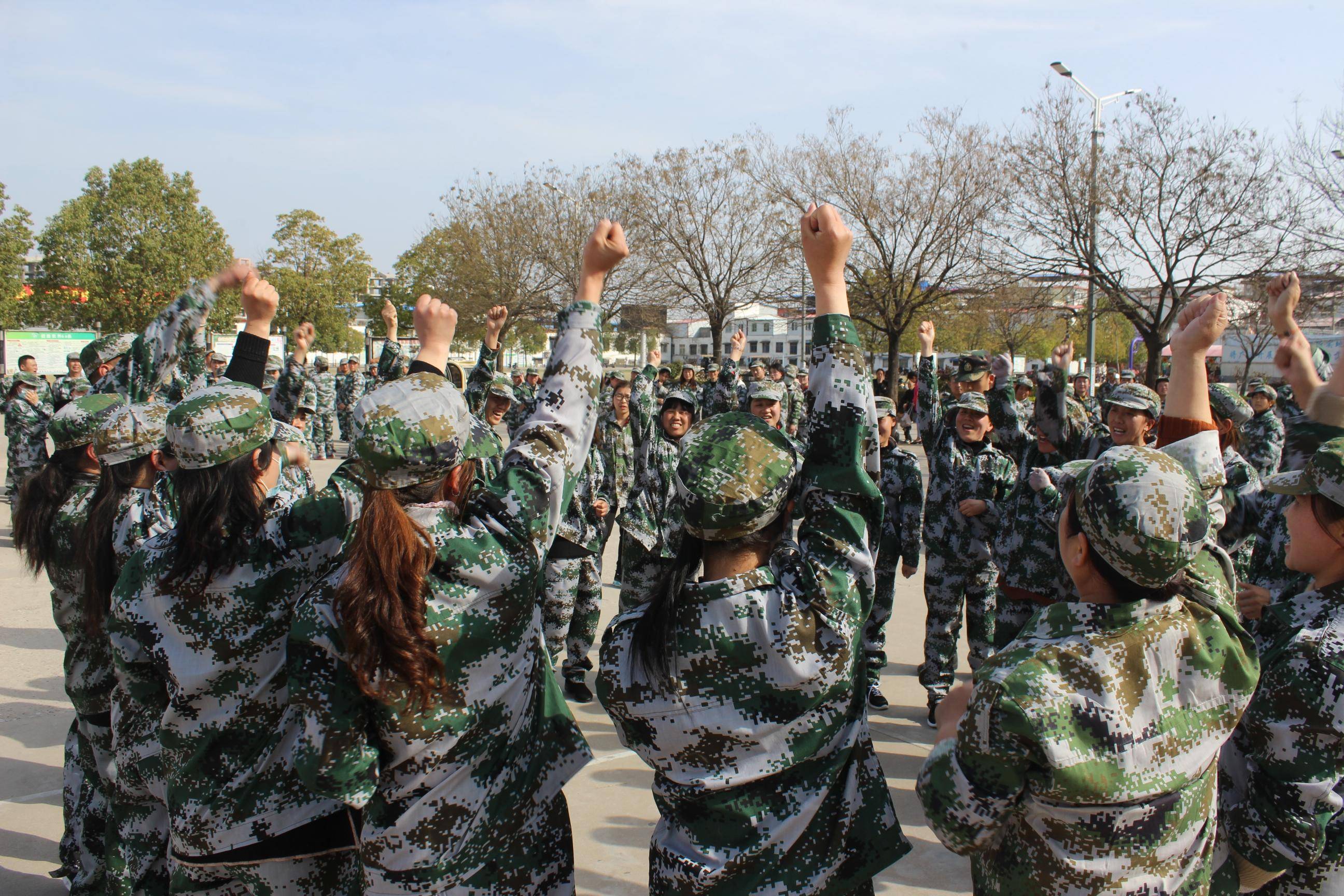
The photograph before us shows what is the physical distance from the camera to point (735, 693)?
71.5 inches

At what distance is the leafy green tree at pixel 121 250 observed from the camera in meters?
32.6

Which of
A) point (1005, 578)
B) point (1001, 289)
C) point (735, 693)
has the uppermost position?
point (1001, 289)

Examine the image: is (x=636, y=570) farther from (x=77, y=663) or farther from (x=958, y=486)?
(x=77, y=663)

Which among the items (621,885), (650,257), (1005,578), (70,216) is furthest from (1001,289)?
(70,216)

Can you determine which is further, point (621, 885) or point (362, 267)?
point (362, 267)

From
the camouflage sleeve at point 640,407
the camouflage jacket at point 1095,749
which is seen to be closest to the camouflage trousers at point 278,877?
the camouflage jacket at point 1095,749

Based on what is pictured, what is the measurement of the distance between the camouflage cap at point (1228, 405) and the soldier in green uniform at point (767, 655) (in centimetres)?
403

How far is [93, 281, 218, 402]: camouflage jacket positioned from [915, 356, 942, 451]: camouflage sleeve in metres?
3.74

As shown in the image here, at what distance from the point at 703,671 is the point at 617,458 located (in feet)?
17.0

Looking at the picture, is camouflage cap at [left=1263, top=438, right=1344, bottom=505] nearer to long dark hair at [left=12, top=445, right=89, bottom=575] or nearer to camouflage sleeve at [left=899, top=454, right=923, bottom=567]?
camouflage sleeve at [left=899, top=454, right=923, bottom=567]

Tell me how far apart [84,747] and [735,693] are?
2.92m

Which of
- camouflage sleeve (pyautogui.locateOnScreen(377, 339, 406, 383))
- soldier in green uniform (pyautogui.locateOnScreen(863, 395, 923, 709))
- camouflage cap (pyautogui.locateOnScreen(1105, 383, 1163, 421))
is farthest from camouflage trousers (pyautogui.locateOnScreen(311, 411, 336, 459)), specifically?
camouflage cap (pyautogui.locateOnScreen(1105, 383, 1163, 421))

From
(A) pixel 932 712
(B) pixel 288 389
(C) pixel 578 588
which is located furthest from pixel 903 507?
(B) pixel 288 389

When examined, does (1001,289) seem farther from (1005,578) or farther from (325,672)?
(325,672)
